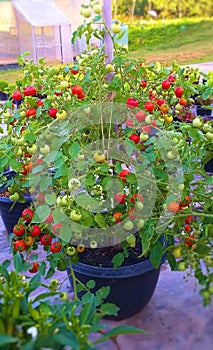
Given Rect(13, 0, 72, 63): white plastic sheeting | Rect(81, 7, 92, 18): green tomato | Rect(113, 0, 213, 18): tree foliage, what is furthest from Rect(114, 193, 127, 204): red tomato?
Rect(113, 0, 213, 18): tree foliage

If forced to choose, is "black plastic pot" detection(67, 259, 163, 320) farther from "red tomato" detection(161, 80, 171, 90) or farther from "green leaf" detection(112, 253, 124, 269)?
"red tomato" detection(161, 80, 171, 90)

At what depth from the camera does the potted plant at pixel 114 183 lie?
102 centimetres

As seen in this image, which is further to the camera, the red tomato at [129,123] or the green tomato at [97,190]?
the red tomato at [129,123]

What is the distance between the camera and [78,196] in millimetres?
1004

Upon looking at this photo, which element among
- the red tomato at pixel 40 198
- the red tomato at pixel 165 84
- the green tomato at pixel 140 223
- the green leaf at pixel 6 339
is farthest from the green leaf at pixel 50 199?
the red tomato at pixel 165 84

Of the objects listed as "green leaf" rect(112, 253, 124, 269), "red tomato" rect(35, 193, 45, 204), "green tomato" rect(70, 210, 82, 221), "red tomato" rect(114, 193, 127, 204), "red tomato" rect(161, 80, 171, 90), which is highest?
"red tomato" rect(161, 80, 171, 90)

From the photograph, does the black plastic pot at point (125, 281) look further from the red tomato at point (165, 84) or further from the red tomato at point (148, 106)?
the red tomato at point (165, 84)

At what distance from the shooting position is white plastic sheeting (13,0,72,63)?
5102 millimetres

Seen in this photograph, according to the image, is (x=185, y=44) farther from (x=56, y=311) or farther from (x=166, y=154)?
(x=56, y=311)

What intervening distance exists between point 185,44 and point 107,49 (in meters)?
5.47

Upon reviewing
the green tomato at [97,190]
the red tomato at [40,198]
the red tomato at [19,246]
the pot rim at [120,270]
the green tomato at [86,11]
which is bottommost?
the pot rim at [120,270]

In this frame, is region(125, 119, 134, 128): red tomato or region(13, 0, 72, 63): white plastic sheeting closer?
region(125, 119, 134, 128): red tomato

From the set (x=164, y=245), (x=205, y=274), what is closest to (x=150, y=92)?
(x=164, y=245)

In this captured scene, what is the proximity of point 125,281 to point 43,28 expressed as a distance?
461 cm
